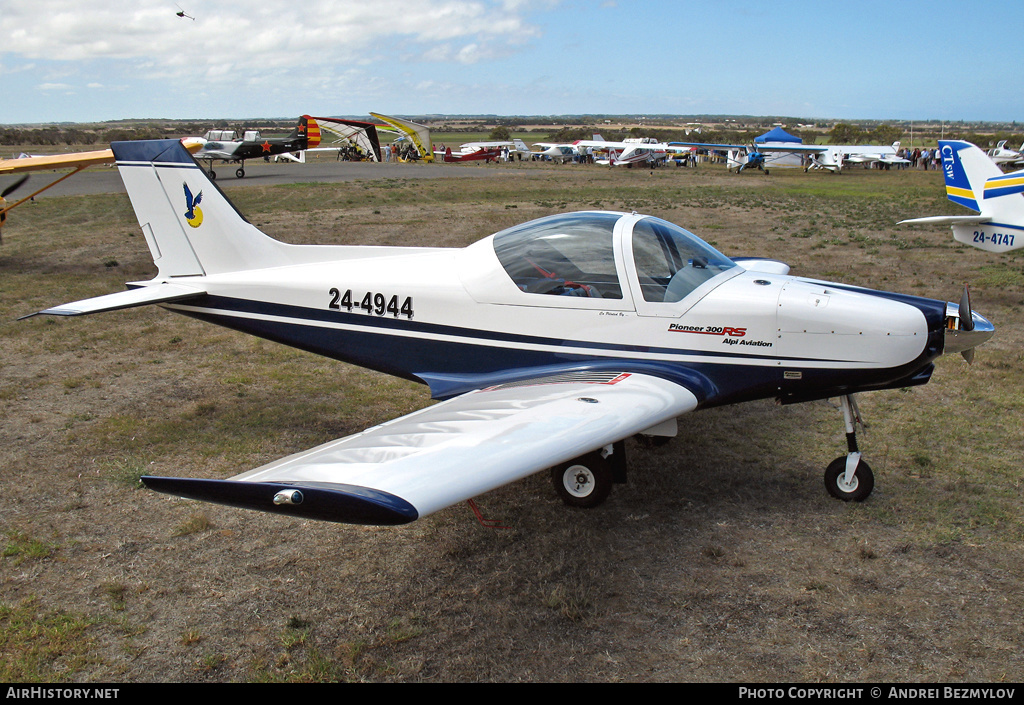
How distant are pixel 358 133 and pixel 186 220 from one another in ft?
182

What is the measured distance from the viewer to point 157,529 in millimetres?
4887

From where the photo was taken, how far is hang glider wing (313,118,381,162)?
57.0 meters

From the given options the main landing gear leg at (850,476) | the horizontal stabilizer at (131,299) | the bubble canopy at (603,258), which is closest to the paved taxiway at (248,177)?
the horizontal stabilizer at (131,299)

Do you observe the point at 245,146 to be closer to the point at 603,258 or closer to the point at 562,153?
the point at 562,153

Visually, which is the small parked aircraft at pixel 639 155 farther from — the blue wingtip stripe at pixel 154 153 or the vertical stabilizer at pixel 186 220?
the vertical stabilizer at pixel 186 220

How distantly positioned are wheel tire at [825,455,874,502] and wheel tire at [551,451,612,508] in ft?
5.65

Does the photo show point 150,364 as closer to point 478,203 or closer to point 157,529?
point 157,529

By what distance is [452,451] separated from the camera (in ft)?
12.1

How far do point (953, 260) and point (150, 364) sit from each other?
A: 1558cm

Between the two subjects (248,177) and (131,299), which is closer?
(131,299)

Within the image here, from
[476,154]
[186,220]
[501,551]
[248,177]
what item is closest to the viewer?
[501,551]

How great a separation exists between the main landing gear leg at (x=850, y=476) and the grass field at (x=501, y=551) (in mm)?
165

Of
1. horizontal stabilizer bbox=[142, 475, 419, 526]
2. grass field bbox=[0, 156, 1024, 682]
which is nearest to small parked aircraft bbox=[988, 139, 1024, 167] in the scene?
grass field bbox=[0, 156, 1024, 682]

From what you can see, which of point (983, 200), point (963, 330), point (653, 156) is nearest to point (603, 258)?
point (963, 330)
